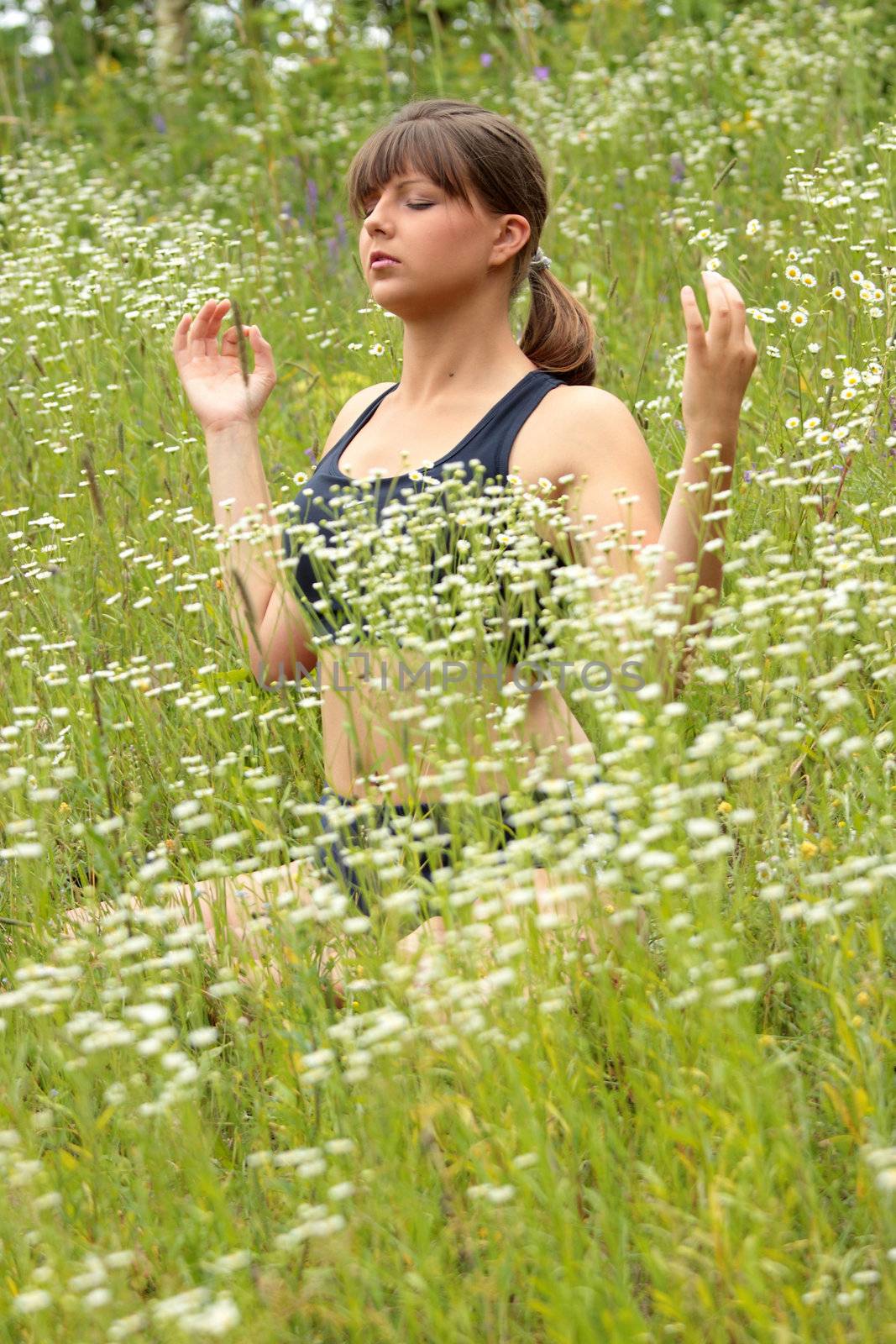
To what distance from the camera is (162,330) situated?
4402mm

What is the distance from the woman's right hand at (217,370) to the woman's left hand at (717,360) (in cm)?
123

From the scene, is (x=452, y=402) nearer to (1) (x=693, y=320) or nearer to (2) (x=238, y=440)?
(2) (x=238, y=440)

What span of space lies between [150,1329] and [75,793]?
4.48 feet

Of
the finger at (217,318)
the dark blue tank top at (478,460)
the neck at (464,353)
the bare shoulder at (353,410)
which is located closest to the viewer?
the dark blue tank top at (478,460)

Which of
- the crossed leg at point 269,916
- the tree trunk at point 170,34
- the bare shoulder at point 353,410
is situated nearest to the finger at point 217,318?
the bare shoulder at point 353,410

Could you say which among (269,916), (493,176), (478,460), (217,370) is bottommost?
(269,916)

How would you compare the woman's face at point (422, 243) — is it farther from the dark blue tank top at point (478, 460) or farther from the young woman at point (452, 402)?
the dark blue tank top at point (478, 460)

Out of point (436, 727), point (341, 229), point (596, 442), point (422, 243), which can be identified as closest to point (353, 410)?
point (422, 243)

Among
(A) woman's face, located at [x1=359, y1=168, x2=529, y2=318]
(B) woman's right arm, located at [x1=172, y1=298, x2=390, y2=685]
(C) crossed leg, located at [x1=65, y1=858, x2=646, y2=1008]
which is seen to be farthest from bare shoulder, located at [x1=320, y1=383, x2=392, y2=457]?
(C) crossed leg, located at [x1=65, y1=858, x2=646, y2=1008]

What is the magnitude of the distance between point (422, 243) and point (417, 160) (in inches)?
7.4

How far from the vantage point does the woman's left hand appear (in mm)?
2604

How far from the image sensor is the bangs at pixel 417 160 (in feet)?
10.5

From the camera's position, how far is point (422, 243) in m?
3.17

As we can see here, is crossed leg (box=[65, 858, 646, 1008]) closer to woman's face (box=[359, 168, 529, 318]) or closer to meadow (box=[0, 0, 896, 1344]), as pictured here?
meadow (box=[0, 0, 896, 1344])
